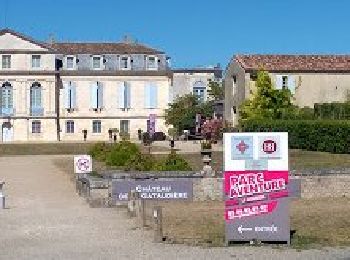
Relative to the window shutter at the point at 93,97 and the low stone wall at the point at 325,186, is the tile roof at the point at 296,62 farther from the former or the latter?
the low stone wall at the point at 325,186

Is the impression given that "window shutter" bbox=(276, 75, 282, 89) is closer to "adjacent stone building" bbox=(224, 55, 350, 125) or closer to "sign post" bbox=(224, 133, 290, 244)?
"adjacent stone building" bbox=(224, 55, 350, 125)

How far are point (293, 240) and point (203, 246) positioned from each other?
1.72m

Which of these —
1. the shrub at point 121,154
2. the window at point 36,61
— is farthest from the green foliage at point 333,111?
the window at point 36,61

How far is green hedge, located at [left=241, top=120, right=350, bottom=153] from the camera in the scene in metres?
40.1

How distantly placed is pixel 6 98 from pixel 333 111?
36011 millimetres

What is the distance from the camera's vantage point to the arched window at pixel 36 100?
257ft

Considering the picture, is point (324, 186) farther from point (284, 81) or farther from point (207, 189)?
point (284, 81)

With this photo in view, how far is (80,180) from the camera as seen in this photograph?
1005 inches

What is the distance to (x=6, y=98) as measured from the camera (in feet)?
255

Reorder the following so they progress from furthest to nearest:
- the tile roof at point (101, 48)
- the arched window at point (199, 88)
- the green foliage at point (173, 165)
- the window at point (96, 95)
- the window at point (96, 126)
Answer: the arched window at point (199, 88) < the window at point (96, 126) < the window at point (96, 95) < the tile roof at point (101, 48) < the green foliage at point (173, 165)

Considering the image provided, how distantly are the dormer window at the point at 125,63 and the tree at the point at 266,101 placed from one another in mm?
23271

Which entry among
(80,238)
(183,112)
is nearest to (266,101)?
(183,112)

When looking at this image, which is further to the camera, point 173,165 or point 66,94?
point 66,94

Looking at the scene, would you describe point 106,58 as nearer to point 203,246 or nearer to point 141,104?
point 141,104
